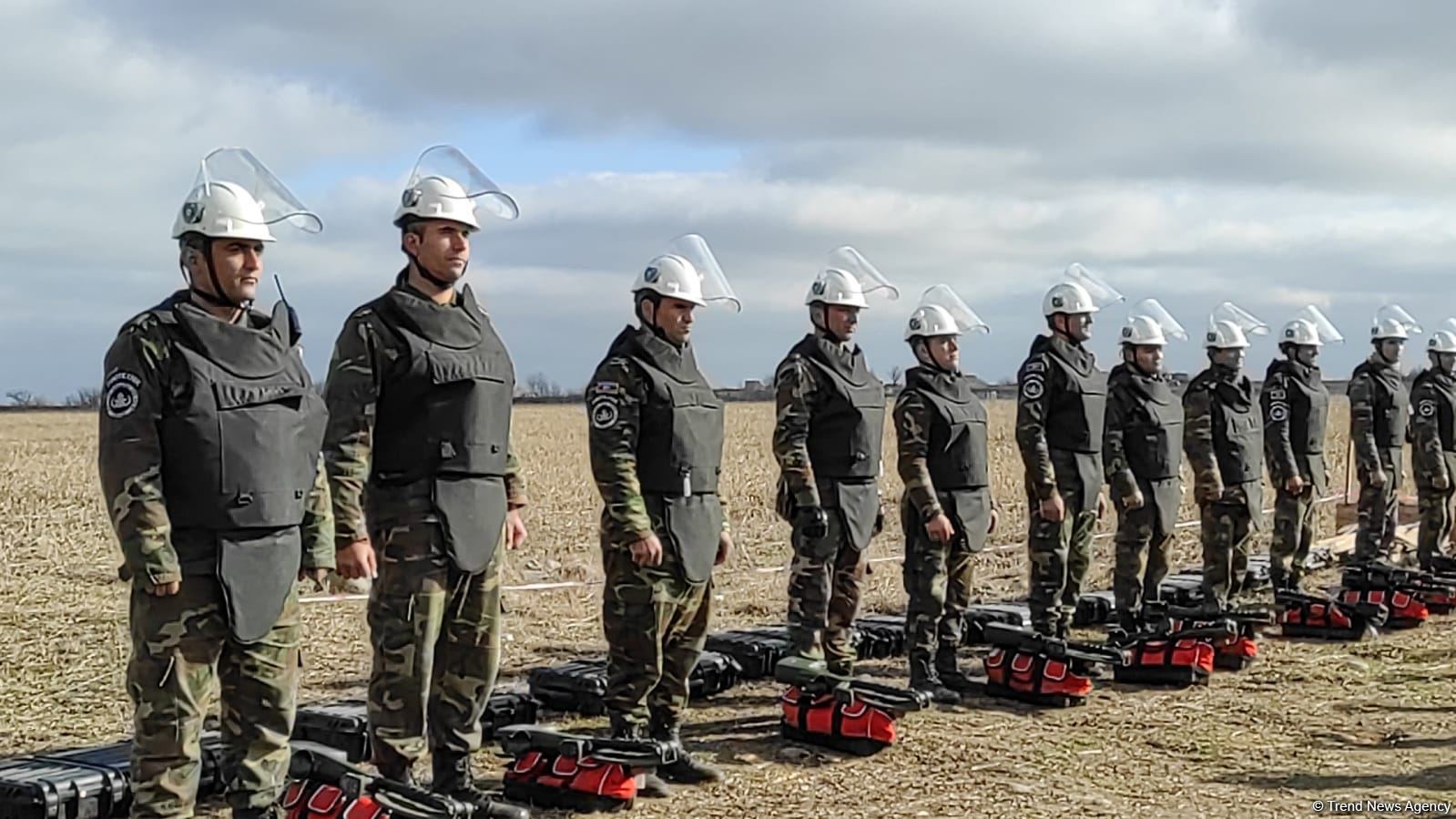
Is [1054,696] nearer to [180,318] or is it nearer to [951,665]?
[951,665]

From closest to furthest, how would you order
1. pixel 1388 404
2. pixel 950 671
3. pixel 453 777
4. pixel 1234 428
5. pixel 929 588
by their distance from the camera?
1. pixel 453 777
2. pixel 929 588
3. pixel 950 671
4. pixel 1234 428
5. pixel 1388 404

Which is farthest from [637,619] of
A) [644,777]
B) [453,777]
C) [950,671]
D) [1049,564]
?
[1049,564]

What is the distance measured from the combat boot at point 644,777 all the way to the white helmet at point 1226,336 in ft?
21.7

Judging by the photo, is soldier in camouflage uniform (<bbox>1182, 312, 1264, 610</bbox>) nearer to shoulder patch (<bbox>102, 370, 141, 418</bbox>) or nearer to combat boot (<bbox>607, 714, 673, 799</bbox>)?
combat boot (<bbox>607, 714, 673, 799</bbox>)

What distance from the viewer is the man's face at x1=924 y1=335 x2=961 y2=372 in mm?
9367

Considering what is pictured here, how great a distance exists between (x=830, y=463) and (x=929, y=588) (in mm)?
1203

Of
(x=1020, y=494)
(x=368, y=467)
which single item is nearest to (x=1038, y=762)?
(x=368, y=467)

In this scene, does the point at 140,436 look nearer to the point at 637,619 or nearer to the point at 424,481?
the point at 424,481

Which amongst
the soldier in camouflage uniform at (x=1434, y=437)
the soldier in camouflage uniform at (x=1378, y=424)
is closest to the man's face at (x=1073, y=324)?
the soldier in camouflage uniform at (x=1378, y=424)

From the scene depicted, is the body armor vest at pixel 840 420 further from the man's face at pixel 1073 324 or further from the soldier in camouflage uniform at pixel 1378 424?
the soldier in camouflage uniform at pixel 1378 424

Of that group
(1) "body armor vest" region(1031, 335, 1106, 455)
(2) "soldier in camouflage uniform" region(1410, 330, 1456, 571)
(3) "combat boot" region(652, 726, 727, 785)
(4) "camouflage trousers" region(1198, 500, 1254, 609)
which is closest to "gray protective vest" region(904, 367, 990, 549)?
(1) "body armor vest" region(1031, 335, 1106, 455)

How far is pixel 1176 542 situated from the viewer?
1731cm

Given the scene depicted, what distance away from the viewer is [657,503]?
23.9 ft

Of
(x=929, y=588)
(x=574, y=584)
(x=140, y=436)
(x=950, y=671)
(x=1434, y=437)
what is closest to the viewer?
(x=140, y=436)
